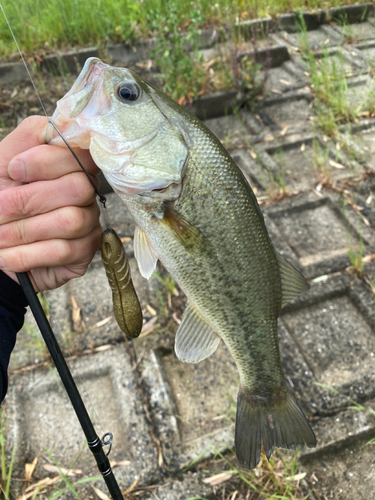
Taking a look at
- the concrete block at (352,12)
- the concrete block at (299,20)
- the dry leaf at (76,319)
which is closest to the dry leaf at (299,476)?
the dry leaf at (76,319)

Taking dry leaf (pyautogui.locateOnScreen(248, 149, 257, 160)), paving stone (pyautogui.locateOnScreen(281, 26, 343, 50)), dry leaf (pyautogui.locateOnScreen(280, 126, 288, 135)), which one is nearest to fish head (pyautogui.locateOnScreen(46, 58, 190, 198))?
dry leaf (pyautogui.locateOnScreen(248, 149, 257, 160))

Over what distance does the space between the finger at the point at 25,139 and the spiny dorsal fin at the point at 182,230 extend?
46 cm

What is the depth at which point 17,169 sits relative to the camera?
1.11 meters

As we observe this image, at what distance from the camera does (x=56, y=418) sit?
2197mm

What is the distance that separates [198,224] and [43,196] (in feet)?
1.65

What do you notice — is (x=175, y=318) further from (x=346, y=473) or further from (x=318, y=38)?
(x=318, y=38)

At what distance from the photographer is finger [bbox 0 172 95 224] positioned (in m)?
1.13

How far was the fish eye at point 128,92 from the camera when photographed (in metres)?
1.18

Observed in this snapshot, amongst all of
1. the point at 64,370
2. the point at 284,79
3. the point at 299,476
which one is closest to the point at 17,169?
the point at 64,370

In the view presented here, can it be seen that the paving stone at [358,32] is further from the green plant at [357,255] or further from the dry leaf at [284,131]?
the green plant at [357,255]

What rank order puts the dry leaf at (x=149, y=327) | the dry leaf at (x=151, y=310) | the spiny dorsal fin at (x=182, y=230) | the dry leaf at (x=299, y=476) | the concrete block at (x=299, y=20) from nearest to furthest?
the spiny dorsal fin at (x=182, y=230), the dry leaf at (x=299, y=476), the dry leaf at (x=149, y=327), the dry leaf at (x=151, y=310), the concrete block at (x=299, y=20)

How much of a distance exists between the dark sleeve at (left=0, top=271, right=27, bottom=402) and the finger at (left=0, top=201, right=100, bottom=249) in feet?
0.79

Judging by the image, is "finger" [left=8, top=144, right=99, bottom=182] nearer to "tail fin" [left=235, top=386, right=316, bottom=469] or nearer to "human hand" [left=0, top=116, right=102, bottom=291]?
"human hand" [left=0, top=116, right=102, bottom=291]

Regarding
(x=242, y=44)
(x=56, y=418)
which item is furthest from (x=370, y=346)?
(x=242, y=44)
